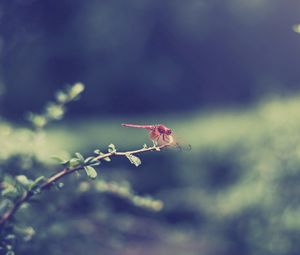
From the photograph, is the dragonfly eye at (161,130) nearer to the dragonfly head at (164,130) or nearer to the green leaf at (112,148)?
the dragonfly head at (164,130)

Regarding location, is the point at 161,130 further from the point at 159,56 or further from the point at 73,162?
the point at 159,56

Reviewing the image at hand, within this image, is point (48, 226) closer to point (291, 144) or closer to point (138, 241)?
point (291, 144)

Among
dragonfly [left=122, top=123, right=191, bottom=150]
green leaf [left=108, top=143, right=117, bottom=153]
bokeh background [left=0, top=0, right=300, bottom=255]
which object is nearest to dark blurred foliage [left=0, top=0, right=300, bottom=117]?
bokeh background [left=0, top=0, right=300, bottom=255]

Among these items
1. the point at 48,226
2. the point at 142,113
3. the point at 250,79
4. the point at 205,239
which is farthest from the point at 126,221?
the point at 142,113

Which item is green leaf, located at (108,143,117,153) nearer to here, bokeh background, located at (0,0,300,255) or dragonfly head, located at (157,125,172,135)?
dragonfly head, located at (157,125,172,135)

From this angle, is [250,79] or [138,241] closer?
[138,241]

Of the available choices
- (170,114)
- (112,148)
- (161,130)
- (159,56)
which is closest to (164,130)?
(161,130)
